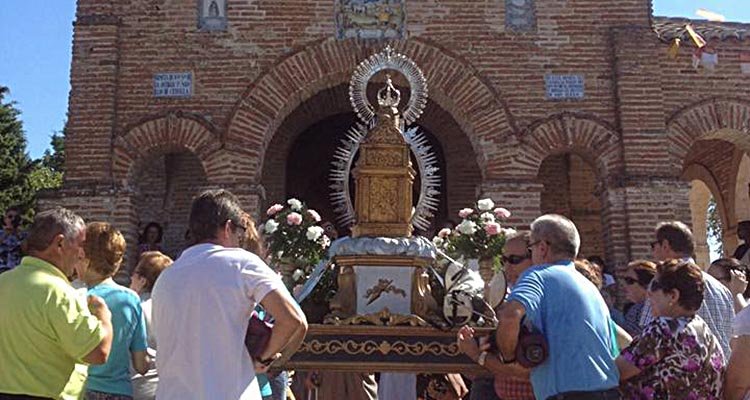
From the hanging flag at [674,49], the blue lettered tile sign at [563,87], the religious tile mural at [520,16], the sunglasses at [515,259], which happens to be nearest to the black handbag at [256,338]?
the sunglasses at [515,259]

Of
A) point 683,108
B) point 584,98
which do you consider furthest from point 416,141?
point 683,108

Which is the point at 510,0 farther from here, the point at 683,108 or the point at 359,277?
the point at 359,277

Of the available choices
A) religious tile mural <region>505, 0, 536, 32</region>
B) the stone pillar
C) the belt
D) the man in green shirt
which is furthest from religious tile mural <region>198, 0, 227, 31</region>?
the belt

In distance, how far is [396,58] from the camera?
6.26m

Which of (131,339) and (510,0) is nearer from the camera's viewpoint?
(131,339)

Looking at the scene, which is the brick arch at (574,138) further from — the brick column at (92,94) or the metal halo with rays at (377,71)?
the brick column at (92,94)

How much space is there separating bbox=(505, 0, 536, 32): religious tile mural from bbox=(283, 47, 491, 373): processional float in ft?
18.4

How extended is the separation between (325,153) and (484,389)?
10207mm

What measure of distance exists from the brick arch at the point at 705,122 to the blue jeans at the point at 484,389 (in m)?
7.64

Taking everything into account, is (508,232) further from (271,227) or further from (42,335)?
(42,335)

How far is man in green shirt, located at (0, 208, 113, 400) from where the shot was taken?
10.6ft

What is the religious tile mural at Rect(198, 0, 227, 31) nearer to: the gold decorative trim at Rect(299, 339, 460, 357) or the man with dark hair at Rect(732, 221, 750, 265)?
the man with dark hair at Rect(732, 221, 750, 265)

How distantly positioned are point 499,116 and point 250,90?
3.53 m

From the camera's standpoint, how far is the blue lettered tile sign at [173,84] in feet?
35.8
